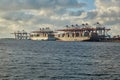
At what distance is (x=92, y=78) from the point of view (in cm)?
3378

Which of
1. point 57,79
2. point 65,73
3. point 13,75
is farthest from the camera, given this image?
point 65,73

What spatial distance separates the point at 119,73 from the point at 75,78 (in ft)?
20.7

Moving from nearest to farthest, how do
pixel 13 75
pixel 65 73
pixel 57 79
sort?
pixel 57 79
pixel 13 75
pixel 65 73

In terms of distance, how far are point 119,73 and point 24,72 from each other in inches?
394

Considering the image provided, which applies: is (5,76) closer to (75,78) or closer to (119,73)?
(75,78)

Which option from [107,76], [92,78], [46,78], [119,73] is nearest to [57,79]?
[46,78]

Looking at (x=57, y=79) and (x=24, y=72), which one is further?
(x=24, y=72)

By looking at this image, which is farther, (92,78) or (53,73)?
(53,73)

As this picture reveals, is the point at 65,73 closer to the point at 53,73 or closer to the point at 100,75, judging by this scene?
the point at 53,73

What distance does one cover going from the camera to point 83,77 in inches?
1356

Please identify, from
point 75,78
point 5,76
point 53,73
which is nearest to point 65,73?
point 53,73

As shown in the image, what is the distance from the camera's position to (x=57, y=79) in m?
32.5

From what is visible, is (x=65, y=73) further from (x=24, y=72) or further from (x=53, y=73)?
(x=24, y=72)

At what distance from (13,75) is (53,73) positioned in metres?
4.43
